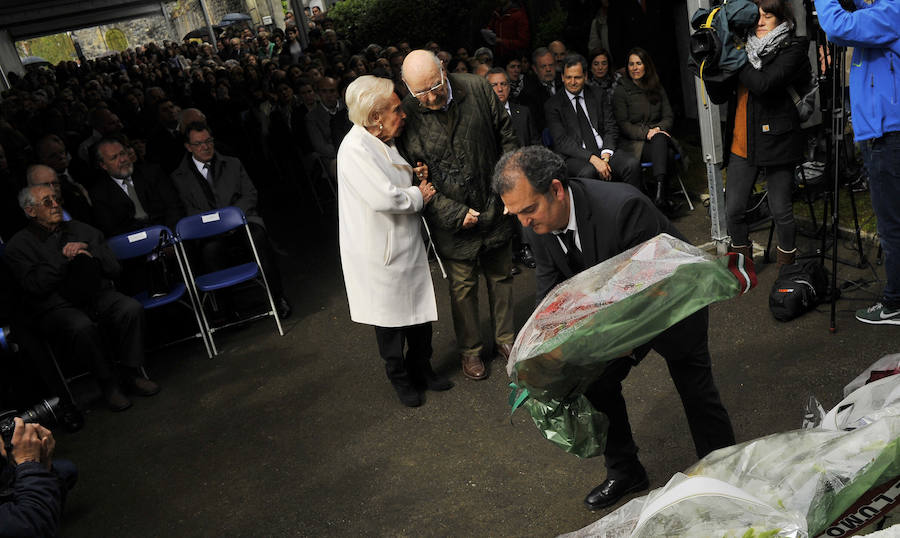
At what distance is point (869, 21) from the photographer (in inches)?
139

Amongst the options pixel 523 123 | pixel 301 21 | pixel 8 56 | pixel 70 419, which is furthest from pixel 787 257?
pixel 8 56

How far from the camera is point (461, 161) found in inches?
176

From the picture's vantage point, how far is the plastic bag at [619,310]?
227 cm

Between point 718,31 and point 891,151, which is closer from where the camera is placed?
point 891,151

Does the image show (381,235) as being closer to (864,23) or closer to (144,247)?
(864,23)

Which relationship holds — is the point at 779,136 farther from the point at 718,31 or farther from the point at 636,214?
the point at 636,214

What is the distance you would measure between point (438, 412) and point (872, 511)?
2.99 m

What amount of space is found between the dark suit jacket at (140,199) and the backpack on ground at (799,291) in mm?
5136

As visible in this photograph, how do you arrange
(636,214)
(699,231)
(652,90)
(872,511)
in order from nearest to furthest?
(872,511), (636,214), (699,231), (652,90)

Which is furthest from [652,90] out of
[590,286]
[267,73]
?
[267,73]

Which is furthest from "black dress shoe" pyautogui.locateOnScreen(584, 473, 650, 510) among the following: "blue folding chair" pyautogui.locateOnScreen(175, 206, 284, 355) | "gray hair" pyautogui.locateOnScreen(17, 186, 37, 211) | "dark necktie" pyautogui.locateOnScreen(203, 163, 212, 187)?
"dark necktie" pyautogui.locateOnScreen(203, 163, 212, 187)

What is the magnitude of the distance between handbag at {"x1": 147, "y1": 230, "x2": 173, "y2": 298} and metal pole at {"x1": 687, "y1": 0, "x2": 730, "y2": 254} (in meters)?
4.35

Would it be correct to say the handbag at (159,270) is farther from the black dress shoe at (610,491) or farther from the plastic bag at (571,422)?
the plastic bag at (571,422)

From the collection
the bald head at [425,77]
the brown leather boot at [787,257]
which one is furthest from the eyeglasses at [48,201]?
the brown leather boot at [787,257]
